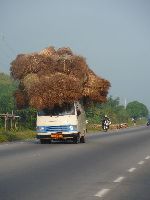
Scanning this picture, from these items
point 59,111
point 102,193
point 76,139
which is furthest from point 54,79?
point 102,193

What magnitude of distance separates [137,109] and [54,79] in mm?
130461

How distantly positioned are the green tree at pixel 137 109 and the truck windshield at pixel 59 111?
400 feet

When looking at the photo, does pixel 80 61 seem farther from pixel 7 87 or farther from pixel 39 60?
pixel 7 87

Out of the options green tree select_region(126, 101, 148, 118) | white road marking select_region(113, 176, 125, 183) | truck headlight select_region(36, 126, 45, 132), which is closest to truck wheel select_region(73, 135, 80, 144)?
truck headlight select_region(36, 126, 45, 132)

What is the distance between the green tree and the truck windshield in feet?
400

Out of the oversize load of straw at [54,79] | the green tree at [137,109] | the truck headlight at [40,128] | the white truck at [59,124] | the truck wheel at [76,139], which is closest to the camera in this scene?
the white truck at [59,124]

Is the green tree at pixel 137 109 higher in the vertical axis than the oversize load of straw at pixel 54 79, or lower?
higher

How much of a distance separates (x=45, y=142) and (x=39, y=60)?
4.52 metres

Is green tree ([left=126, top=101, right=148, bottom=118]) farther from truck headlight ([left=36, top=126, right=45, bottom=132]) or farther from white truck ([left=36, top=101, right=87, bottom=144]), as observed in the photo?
truck headlight ([left=36, top=126, right=45, bottom=132])

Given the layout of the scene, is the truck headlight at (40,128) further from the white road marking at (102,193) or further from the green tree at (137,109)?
the green tree at (137,109)

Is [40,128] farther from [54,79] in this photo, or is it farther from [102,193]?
[102,193]

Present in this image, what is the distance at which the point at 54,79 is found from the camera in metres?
31.4

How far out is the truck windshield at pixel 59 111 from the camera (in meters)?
29.7

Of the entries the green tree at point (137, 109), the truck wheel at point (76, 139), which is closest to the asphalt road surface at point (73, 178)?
the truck wheel at point (76, 139)
